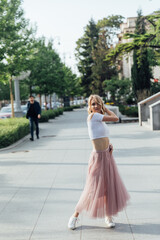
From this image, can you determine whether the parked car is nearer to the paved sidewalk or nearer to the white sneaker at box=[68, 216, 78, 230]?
the paved sidewalk

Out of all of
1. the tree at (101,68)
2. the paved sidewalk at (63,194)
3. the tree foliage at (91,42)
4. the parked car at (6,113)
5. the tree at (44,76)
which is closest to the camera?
the paved sidewalk at (63,194)

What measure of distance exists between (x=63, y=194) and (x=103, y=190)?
5.85ft

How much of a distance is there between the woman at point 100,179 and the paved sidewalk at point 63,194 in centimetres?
24

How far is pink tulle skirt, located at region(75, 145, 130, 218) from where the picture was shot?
4348mm

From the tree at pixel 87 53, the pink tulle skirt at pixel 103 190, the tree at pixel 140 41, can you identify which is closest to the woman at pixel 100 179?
the pink tulle skirt at pixel 103 190

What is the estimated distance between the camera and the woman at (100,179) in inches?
171

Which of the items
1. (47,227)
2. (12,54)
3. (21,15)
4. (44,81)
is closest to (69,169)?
(47,227)

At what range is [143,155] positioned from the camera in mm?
9484

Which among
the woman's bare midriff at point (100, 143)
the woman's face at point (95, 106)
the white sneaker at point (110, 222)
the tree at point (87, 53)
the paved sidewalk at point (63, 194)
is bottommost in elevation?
→ the paved sidewalk at point (63, 194)

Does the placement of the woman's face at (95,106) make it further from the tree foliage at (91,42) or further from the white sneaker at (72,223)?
the tree foliage at (91,42)

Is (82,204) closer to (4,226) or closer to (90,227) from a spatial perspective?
(90,227)

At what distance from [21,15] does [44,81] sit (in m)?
10.2

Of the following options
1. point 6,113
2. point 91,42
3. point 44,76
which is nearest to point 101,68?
point 91,42

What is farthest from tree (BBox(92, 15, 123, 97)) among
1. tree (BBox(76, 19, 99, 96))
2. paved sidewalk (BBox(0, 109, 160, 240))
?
paved sidewalk (BBox(0, 109, 160, 240))
